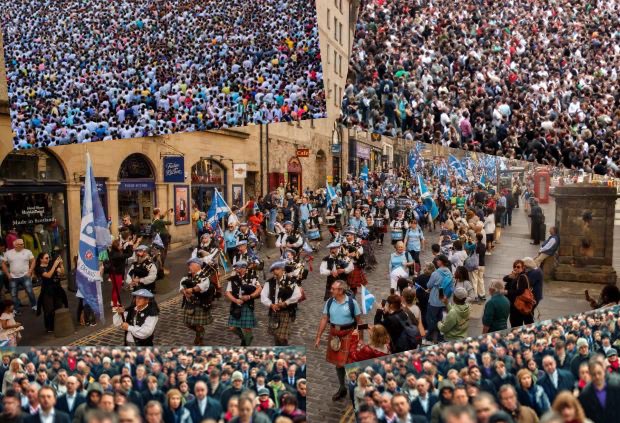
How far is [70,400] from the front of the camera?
21.5 ft

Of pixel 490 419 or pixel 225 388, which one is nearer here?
pixel 490 419

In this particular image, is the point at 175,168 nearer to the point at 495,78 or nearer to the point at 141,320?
the point at 141,320

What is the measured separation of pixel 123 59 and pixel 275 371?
31.1ft

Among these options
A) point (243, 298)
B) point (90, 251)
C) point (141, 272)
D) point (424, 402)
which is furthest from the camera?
point (90, 251)

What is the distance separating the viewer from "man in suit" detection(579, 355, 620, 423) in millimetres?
5480

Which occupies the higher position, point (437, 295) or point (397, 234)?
point (397, 234)

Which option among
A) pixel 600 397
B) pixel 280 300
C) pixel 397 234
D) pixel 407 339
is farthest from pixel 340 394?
pixel 397 234

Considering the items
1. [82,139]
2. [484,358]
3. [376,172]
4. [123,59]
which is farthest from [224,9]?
[484,358]

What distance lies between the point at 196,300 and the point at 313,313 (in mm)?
2813

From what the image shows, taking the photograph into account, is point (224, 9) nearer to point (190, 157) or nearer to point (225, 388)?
point (190, 157)

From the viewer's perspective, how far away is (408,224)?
10695mm

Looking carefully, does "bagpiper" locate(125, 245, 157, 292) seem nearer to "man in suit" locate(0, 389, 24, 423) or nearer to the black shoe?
"man in suit" locate(0, 389, 24, 423)

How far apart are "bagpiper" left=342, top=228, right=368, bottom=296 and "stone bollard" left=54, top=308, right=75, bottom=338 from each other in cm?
527

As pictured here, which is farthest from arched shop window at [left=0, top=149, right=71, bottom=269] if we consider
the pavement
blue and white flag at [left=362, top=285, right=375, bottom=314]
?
blue and white flag at [left=362, top=285, right=375, bottom=314]
